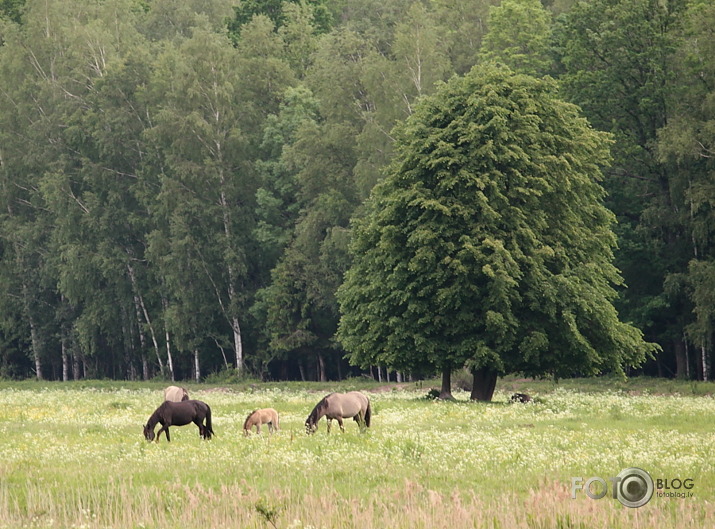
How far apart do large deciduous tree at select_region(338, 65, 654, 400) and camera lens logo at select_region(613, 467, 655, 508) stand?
23.0m

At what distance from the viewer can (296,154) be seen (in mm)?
78688

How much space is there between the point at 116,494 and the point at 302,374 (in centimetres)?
6593

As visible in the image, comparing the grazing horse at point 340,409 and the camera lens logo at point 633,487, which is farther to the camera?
the grazing horse at point 340,409

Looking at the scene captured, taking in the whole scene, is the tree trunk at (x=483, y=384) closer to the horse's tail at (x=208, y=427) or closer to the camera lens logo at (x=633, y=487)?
the horse's tail at (x=208, y=427)

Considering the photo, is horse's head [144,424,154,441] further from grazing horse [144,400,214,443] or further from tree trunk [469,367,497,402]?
tree trunk [469,367,497,402]

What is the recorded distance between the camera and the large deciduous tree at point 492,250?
145 ft

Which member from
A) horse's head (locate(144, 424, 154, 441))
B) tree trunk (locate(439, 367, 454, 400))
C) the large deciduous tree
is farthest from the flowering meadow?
tree trunk (locate(439, 367, 454, 400))

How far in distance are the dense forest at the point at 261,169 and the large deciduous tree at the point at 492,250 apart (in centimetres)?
1554

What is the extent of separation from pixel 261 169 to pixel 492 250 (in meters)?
41.6

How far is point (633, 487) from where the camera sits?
19203 mm

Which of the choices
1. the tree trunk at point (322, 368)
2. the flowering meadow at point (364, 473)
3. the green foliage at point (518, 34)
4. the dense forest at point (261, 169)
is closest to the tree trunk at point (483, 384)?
the flowering meadow at point (364, 473)

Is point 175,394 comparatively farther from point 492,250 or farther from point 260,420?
point 492,250

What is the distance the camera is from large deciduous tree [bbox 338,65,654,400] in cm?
4428

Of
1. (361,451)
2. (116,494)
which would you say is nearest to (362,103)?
(361,451)
